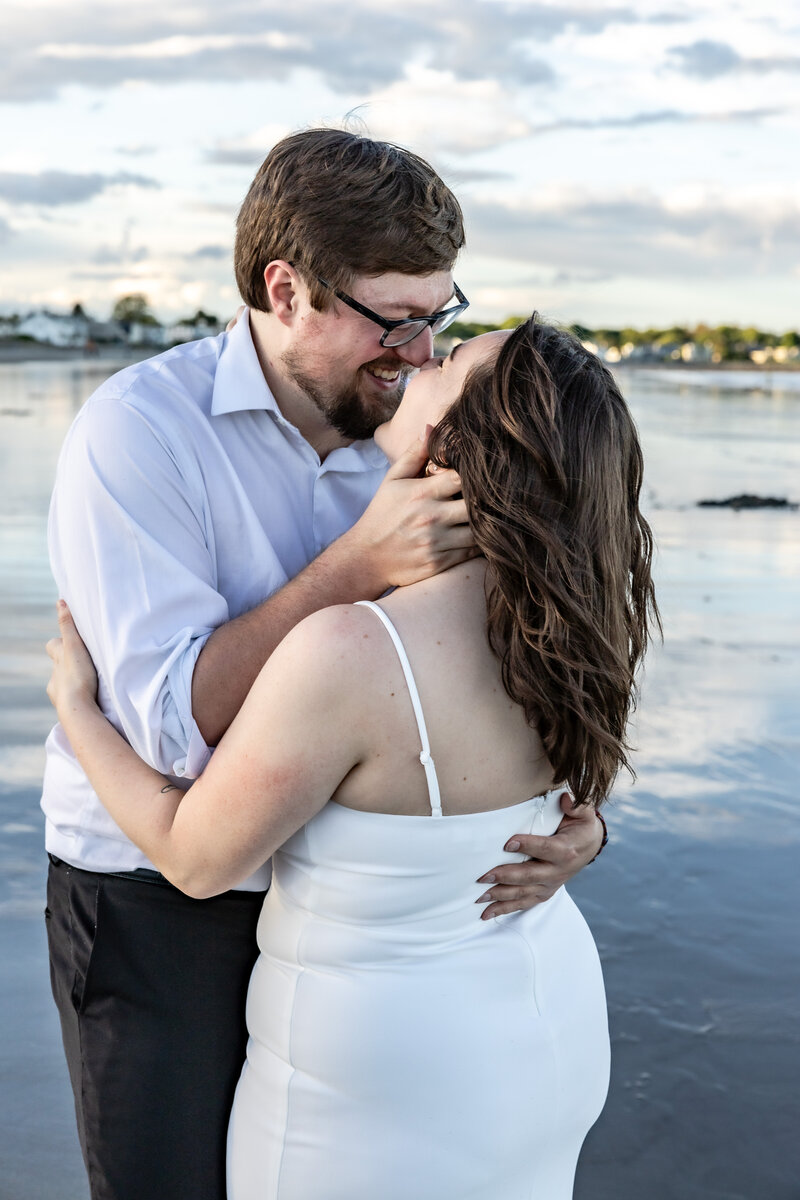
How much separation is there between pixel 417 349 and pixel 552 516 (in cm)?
85

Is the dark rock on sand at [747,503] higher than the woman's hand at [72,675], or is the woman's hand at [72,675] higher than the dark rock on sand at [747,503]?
the woman's hand at [72,675]

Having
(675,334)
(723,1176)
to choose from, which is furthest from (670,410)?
(675,334)

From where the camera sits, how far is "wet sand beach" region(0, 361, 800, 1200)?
335 cm

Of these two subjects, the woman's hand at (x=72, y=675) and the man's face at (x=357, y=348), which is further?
the man's face at (x=357, y=348)

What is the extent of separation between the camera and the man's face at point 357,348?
2.57 m

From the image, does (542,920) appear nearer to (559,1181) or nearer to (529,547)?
(559,1181)

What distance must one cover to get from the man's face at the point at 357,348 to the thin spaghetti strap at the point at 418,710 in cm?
90

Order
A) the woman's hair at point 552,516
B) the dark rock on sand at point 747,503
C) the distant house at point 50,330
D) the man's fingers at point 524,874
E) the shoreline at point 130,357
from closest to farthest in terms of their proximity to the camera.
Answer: the woman's hair at point 552,516 < the man's fingers at point 524,874 < the dark rock on sand at point 747,503 < the shoreline at point 130,357 < the distant house at point 50,330

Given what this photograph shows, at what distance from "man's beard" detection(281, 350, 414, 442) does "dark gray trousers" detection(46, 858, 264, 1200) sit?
1.04 meters

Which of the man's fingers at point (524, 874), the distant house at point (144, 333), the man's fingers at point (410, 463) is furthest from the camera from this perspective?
the distant house at point (144, 333)

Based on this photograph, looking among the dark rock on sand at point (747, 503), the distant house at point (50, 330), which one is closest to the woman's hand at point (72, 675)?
the dark rock on sand at point (747, 503)

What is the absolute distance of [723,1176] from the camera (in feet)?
10.8

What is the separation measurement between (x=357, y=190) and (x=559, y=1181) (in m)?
1.97

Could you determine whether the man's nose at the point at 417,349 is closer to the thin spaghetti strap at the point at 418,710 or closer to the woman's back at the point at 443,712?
the woman's back at the point at 443,712
